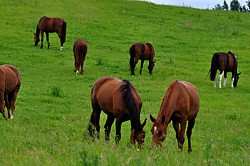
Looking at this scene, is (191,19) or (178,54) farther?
(191,19)

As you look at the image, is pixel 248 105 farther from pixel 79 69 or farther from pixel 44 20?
pixel 44 20

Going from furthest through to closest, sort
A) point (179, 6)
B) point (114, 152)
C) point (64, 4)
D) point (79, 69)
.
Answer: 1. point (179, 6)
2. point (64, 4)
3. point (79, 69)
4. point (114, 152)

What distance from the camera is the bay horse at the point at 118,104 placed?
370 inches

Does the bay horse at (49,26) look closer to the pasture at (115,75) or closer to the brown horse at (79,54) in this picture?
the pasture at (115,75)

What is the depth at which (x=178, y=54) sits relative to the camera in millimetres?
32062

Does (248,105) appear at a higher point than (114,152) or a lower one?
lower

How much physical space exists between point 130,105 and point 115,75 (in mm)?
14401

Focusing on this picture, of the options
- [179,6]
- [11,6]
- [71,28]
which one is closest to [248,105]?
[71,28]

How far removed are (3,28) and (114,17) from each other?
33.8 feet

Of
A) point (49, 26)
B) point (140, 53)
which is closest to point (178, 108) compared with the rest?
point (140, 53)

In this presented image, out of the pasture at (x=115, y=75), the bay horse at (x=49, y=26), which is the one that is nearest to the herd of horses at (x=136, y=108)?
the pasture at (x=115, y=75)

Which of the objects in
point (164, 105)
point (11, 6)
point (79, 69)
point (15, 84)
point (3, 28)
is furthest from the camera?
point (11, 6)

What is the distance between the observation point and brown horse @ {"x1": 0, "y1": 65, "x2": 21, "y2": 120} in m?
13.3

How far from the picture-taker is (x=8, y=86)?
13.7 metres
